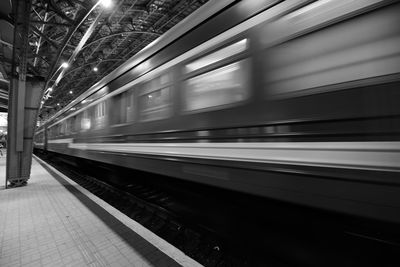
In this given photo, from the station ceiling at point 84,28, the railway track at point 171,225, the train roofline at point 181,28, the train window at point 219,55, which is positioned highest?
the station ceiling at point 84,28

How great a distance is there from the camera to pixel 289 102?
1646 millimetres

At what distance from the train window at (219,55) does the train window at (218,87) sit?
0.10 m

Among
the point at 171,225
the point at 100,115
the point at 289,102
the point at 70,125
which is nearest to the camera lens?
the point at 289,102

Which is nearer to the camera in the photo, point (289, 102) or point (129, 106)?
point (289, 102)

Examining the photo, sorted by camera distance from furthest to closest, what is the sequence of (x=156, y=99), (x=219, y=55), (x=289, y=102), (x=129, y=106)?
(x=129, y=106)
(x=156, y=99)
(x=219, y=55)
(x=289, y=102)

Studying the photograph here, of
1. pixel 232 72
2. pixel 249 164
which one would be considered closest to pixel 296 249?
pixel 249 164

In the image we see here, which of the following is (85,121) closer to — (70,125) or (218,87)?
(70,125)

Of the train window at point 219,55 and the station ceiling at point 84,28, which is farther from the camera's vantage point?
the station ceiling at point 84,28

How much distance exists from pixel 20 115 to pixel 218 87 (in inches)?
244

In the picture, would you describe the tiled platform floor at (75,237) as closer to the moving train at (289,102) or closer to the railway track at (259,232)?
the railway track at (259,232)

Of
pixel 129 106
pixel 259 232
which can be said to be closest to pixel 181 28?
pixel 129 106

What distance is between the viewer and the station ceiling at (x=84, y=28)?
5.17 m

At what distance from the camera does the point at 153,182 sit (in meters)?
4.41

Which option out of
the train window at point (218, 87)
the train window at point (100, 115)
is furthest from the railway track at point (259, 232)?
the train window at point (100, 115)
